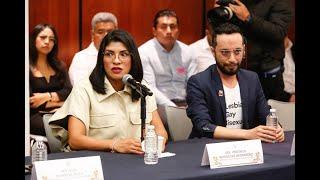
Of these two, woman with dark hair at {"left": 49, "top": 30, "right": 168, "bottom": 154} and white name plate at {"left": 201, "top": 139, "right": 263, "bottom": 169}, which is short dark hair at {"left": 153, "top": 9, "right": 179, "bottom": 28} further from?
white name plate at {"left": 201, "top": 139, "right": 263, "bottom": 169}

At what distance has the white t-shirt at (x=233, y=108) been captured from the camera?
2.71 metres

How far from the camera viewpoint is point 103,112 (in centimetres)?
242

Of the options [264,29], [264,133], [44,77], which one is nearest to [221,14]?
[264,29]

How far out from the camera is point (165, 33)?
3.82 meters

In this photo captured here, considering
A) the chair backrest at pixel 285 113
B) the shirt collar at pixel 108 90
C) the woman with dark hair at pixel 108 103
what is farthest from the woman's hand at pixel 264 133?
the chair backrest at pixel 285 113

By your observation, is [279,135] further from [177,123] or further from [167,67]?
[167,67]

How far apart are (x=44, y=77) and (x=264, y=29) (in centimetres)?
181

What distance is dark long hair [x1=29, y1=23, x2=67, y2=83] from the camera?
322 centimetres

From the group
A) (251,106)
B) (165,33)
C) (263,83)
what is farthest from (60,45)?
(263,83)

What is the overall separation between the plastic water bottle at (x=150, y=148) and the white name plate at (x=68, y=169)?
1.05 feet

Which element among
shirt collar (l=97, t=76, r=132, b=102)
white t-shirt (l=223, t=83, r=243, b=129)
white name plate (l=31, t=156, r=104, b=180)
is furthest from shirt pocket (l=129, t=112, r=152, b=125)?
white name plate (l=31, t=156, r=104, b=180)
